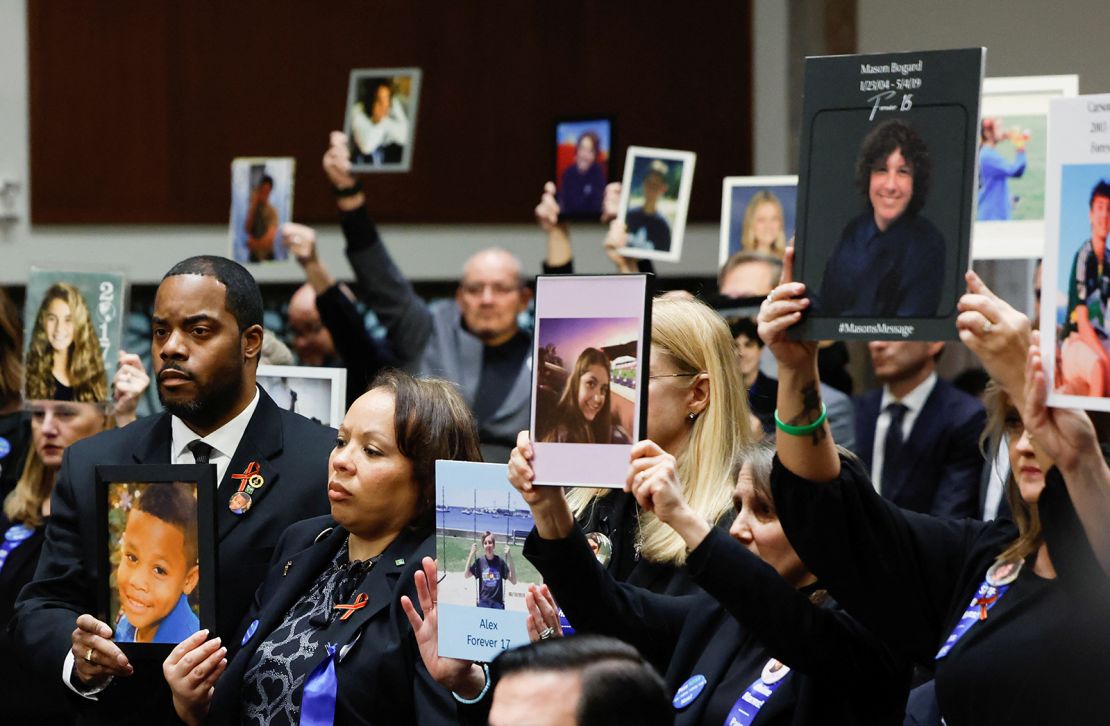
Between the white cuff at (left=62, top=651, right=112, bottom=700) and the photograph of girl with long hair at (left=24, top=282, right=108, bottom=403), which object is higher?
the photograph of girl with long hair at (left=24, top=282, right=108, bottom=403)

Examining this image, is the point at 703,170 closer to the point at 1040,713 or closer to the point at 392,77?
the point at 392,77

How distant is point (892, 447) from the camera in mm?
5938

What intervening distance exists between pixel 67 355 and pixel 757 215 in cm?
253

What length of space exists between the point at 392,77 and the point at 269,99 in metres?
3.06

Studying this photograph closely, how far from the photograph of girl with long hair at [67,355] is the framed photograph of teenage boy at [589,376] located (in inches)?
83.5

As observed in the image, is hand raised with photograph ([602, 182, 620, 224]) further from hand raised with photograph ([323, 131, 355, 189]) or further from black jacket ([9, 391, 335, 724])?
black jacket ([9, 391, 335, 724])

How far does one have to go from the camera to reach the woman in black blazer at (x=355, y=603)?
3.28 meters

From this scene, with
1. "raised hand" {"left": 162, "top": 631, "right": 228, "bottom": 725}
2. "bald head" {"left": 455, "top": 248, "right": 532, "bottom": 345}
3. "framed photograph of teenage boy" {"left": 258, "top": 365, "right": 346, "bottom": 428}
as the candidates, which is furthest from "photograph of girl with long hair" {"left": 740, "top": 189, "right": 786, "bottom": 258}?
"raised hand" {"left": 162, "top": 631, "right": 228, "bottom": 725}

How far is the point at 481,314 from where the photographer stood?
6570 mm

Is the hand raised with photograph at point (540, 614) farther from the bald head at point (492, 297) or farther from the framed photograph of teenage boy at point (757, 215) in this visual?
the bald head at point (492, 297)

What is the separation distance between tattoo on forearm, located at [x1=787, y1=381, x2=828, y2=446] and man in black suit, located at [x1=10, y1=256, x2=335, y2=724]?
5.03ft

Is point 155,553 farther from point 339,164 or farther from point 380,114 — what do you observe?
point 380,114

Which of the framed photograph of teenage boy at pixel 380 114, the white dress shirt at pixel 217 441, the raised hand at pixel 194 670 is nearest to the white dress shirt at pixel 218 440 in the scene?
the white dress shirt at pixel 217 441

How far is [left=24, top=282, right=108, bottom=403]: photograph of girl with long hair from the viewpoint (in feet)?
15.1
